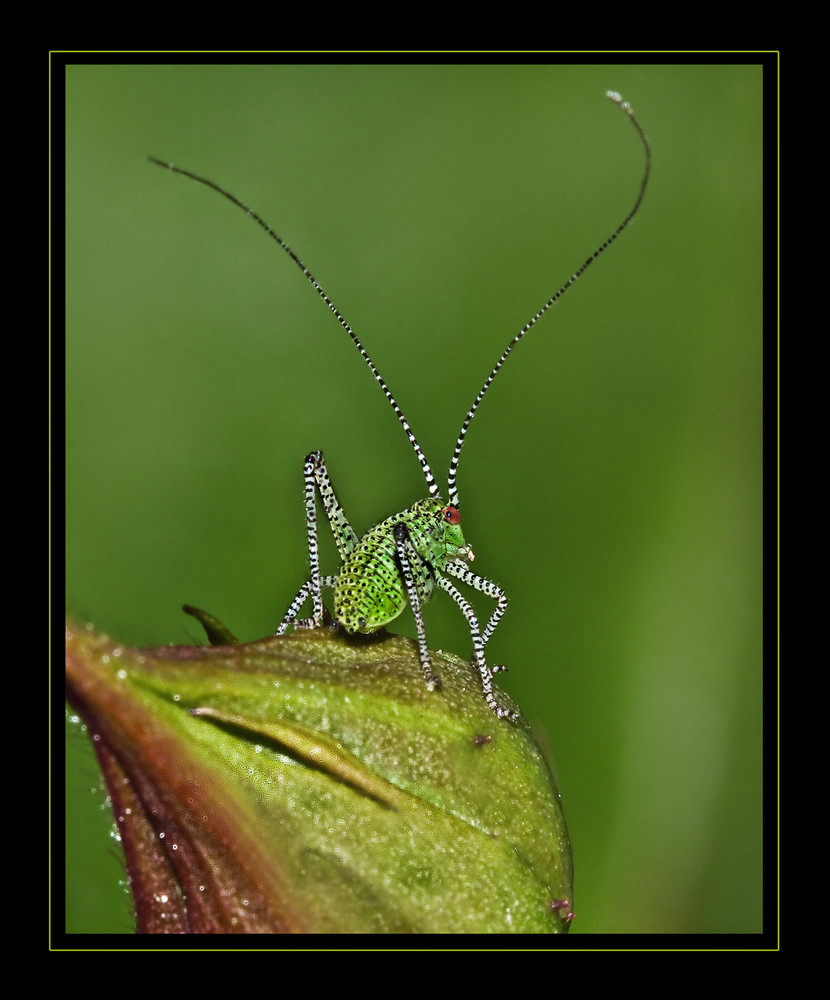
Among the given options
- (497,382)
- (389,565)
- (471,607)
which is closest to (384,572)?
(389,565)

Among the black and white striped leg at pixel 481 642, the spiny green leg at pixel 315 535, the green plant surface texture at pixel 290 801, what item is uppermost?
the spiny green leg at pixel 315 535

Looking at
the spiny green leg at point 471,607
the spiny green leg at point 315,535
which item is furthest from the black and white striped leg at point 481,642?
the spiny green leg at point 315,535

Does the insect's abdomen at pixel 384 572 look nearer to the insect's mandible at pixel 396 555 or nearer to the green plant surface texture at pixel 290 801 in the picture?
the insect's mandible at pixel 396 555

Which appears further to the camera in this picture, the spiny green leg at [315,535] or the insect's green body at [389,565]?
the spiny green leg at [315,535]

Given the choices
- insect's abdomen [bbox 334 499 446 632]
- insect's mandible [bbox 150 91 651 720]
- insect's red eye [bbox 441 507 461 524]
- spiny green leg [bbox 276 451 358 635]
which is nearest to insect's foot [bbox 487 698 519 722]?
insect's mandible [bbox 150 91 651 720]

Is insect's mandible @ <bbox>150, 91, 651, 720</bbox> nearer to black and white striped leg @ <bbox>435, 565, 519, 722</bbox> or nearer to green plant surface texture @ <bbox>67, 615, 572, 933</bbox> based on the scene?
black and white striped leg @ <bbox>435, 565, 519, 722</bbox>

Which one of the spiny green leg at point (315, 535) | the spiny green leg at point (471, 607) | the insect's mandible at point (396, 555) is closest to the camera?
the spiny green leg at point (471, 607)

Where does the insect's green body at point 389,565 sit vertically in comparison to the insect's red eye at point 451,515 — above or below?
below

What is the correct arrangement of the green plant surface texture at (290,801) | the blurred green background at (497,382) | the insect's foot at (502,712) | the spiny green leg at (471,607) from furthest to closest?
the blurred green background at (497,382)
the spiny green leg at (471,607)
the insect's foot at (502,712)
the green plant surface texture at (290,801)
